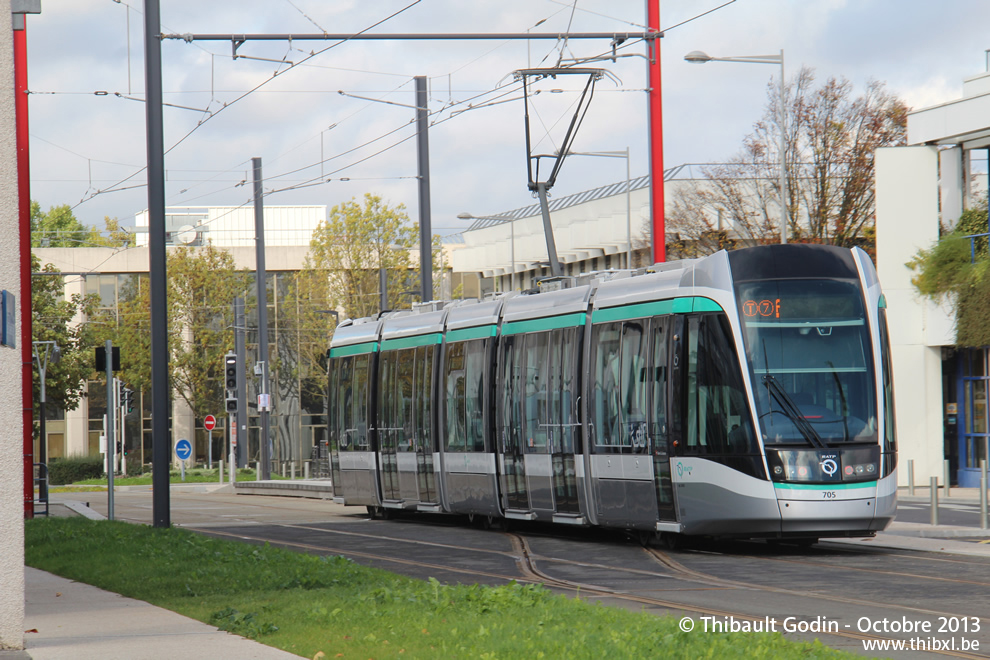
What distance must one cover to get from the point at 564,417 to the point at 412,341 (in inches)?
210

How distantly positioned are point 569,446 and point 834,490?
392cm

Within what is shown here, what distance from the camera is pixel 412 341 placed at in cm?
2366

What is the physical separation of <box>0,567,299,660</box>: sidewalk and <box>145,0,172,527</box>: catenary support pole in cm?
723

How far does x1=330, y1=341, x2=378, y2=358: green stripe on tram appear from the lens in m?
25.2

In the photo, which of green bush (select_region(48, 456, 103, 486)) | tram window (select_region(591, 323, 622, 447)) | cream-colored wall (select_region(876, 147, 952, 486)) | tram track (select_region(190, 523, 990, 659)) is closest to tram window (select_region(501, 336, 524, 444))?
tram track (select_region(190, 523, 990, 659))

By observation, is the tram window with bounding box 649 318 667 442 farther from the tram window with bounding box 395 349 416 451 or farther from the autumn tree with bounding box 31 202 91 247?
the autumn tree with bounding box 31 202 91 247

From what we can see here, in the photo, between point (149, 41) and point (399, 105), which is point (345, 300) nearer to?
point (399, 105)

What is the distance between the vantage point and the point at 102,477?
6694cm

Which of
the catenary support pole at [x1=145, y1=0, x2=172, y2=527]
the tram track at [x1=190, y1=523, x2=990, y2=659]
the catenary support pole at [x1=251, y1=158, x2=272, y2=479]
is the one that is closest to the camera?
the tram track at [x1=190, y1=523, x2=990, y2=659]

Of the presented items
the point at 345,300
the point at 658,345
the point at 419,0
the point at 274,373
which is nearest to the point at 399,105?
the point at 419,0

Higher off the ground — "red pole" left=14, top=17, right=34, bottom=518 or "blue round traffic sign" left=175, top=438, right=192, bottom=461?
"red pole" left=14, top=17, right=34, bottom=518

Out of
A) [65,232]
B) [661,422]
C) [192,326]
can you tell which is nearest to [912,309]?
[661,422]

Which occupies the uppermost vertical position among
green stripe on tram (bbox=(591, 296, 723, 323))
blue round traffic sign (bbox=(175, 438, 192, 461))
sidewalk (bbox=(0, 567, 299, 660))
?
green stripe on tram (bbox=(591, 296, 723, 323))

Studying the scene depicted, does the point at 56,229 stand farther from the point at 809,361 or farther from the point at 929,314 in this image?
the point at 809,361
